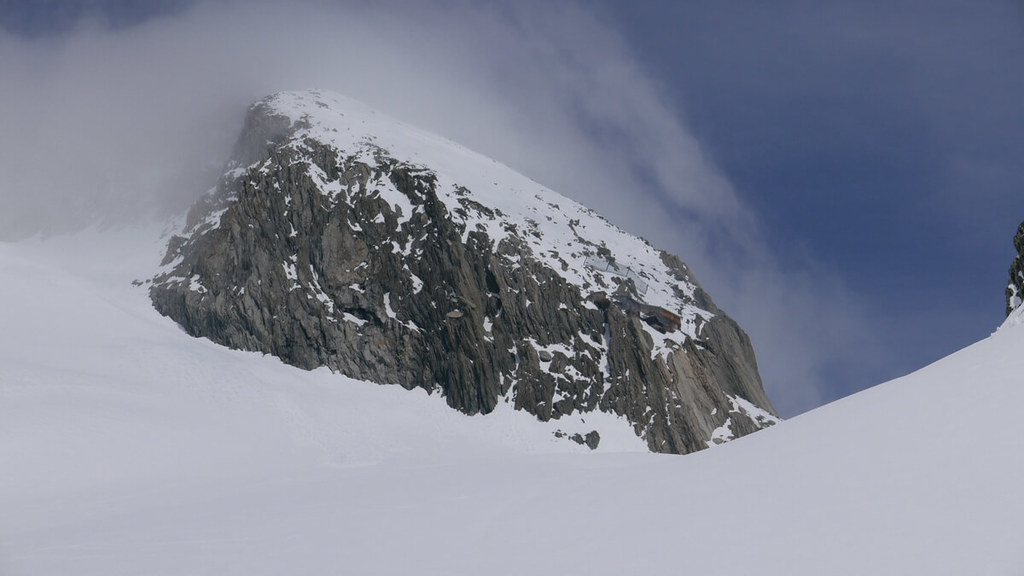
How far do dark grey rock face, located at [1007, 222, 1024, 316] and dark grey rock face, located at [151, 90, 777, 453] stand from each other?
33.9m

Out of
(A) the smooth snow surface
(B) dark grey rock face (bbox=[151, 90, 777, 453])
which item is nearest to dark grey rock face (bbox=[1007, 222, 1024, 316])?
(A) the smooth snow surface

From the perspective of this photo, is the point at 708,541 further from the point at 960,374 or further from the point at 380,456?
the point at 380,456

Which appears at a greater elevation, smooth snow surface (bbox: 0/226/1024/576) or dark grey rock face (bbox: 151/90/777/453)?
dark grey rock face (bbox: 151/90/777/453)

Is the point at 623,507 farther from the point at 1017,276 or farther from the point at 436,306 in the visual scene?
the point at 436,306

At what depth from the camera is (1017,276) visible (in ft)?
95.2

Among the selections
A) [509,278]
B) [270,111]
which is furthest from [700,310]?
[270,111]

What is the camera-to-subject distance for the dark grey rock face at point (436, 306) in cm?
6406

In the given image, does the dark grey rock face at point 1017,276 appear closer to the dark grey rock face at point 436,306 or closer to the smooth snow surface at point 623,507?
the smooth snow surface at point 623,507

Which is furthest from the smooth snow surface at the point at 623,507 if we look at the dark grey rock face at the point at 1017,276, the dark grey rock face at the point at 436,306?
the dark grey rock face at the point at 436,306

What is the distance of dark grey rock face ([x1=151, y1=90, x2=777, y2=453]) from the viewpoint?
64.1m

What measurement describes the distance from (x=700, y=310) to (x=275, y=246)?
43385 mm

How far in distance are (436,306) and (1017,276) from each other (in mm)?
47973

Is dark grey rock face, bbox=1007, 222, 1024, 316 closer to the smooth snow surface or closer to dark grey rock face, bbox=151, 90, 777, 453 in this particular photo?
the smooth snow surface

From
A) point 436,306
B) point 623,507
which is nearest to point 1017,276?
point 623,507
